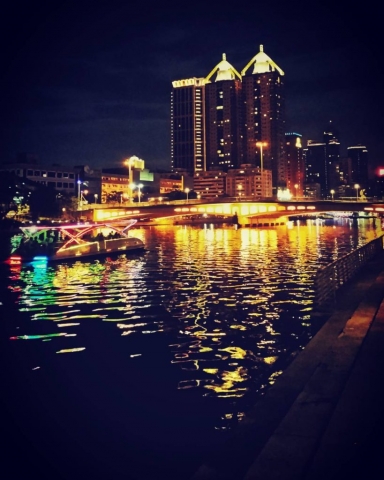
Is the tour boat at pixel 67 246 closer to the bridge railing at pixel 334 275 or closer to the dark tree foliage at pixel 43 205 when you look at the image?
the bridge railing at pixel 334 275

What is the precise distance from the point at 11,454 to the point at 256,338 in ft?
33.4

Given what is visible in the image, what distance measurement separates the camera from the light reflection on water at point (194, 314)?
14.3 metres

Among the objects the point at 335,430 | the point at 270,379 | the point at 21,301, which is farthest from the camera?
the point at 21,301

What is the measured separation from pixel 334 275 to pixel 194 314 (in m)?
6.53

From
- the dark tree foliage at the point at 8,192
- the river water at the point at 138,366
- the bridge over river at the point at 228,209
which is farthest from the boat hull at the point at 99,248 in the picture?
the dark tree foliage at the point at 8,192

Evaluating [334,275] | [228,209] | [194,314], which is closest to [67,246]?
[194,314]

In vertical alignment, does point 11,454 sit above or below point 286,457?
below

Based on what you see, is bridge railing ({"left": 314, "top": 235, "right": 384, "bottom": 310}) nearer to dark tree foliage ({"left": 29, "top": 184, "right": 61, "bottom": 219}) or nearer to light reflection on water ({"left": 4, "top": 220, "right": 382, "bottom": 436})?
light reflection on water ({"left": 4, "top": 220, "right": 382, "bottom": 436})

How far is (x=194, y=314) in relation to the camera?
2317 cm

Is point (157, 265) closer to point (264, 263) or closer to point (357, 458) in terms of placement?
point (264, 263)

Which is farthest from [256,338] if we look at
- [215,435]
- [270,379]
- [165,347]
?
[215,435]

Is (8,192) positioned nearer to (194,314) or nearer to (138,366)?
(194,314)

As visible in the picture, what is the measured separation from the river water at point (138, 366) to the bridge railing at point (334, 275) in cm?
124

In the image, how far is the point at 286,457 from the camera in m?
7.54
